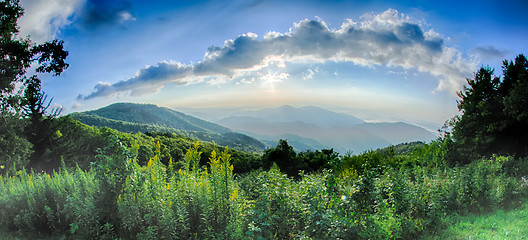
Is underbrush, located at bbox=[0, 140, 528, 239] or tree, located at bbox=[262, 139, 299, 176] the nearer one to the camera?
underbrush, located at bbox=[0, 140, 528, 239]

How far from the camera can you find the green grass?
18.9ft

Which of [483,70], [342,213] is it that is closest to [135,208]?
[342,213]

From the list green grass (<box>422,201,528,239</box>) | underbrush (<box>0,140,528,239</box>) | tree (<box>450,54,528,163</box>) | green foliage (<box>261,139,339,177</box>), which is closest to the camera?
underbrush (<box>0,140,528,239</box>)

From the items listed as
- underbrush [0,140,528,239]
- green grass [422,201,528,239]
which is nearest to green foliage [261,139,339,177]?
green grass [422,201,528,239]

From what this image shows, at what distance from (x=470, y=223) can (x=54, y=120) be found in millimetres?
29357

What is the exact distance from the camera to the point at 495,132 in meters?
15.6

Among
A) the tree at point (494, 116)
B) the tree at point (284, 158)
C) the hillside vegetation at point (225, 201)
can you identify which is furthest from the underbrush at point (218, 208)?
the tree at point (284, 158)

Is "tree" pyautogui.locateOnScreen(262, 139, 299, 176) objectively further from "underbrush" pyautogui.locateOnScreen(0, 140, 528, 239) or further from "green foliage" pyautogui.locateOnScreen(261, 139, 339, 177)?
"underbrush" pyautogui.locateOnScreen(0, 140, 528, 239)

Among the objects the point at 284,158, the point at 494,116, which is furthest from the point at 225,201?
the point at 494,116

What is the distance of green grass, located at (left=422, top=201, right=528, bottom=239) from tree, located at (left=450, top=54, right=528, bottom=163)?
968 cm

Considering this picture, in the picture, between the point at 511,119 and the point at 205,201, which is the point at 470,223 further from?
the point at 511,119

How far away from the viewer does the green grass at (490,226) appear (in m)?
5.75

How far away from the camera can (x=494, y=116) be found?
1619cm

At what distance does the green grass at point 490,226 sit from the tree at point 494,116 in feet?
31.8
